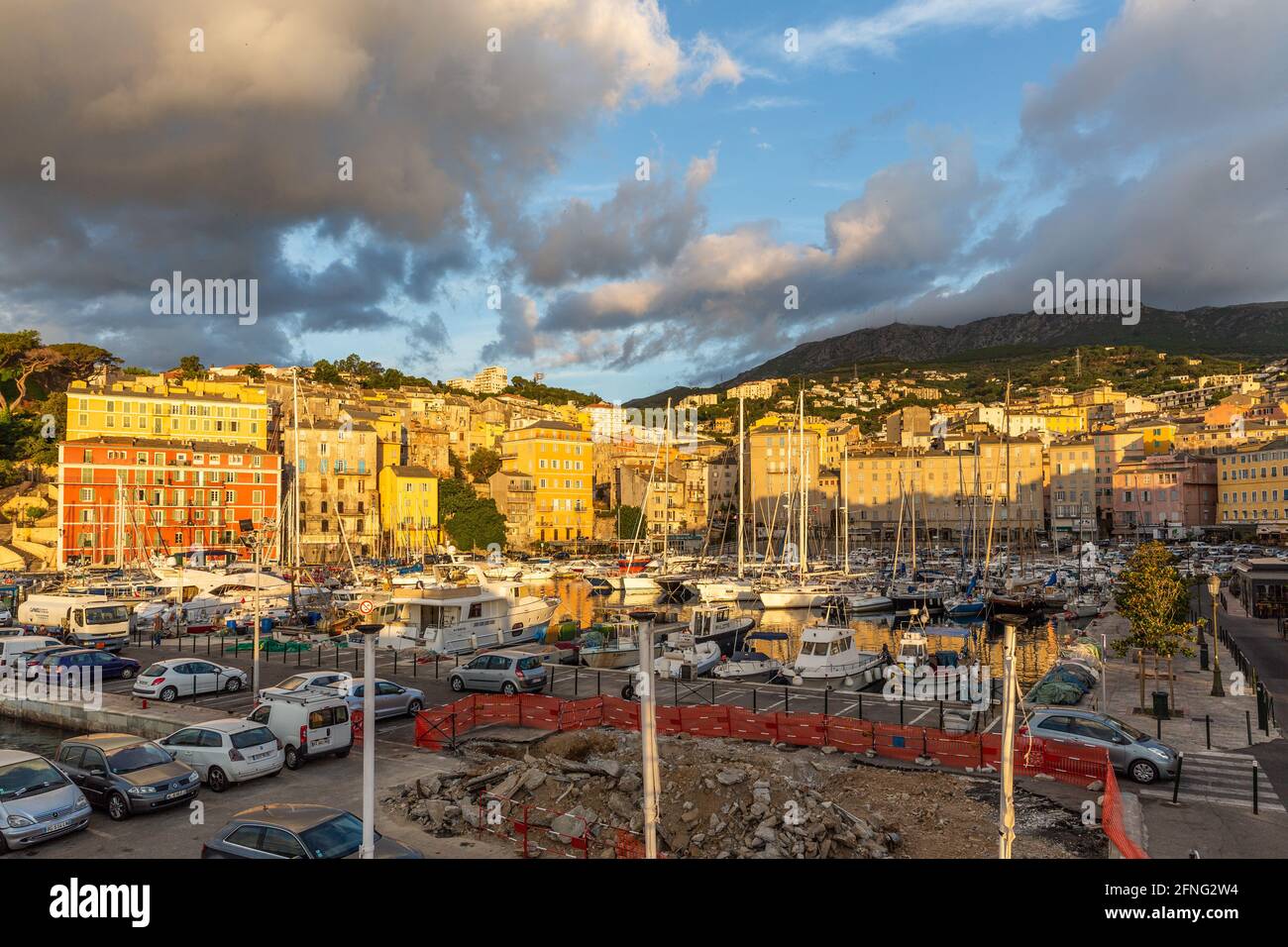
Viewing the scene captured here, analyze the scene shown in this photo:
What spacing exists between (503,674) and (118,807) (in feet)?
38.8

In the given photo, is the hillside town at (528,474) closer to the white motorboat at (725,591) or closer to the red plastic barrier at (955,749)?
the white motorboat at (725,591)

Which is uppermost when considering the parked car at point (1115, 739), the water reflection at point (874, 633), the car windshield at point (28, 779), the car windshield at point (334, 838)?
the car windshield at point (334, 838)

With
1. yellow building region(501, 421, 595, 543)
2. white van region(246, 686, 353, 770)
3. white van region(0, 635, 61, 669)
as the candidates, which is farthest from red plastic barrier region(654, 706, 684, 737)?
yellow building region(501, 421, 595, 543)

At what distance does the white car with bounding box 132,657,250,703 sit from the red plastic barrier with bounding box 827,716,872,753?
18382mm

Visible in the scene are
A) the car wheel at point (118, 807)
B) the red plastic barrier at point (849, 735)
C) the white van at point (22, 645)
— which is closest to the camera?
the car wheel at point (118, 807)

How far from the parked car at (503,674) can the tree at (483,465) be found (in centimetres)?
11314

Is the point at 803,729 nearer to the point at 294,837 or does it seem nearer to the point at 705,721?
the point at 705,721

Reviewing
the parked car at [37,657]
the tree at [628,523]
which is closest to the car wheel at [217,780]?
the parked car at [37,657]

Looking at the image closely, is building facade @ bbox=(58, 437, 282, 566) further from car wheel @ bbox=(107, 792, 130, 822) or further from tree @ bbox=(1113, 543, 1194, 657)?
tree @ bbox=(1113, 543, 1194, 657)

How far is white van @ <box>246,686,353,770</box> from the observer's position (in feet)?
56.5

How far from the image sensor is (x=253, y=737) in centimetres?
1630

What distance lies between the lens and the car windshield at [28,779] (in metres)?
13.1

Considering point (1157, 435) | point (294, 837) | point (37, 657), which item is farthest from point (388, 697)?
point (1157, 435)
